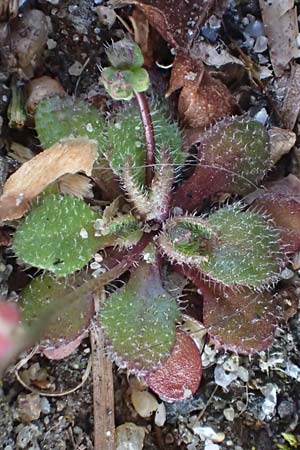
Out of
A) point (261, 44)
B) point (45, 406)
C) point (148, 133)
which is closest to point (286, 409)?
point (45, 406)

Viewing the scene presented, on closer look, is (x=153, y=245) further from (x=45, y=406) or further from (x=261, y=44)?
(x=261, y=44)

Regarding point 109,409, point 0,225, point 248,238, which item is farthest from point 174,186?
point 109,409

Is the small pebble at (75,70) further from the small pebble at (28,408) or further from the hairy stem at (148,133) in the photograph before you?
the small pebble at (28,408)

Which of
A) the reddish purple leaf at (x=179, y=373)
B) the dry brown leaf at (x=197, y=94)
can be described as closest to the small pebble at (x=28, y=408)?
the reddish purple leaf at (x=179, y=373)

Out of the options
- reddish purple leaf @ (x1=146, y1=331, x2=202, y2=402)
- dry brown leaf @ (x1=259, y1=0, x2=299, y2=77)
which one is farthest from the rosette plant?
dry brown leaf @ (x1=259, y1=0, x2=299, y2=77)

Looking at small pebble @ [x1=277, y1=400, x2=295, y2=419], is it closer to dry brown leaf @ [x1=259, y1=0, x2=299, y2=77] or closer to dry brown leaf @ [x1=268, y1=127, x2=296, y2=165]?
dry brown leaf @ [x1=268, y1=127, x2=296, y2=165]

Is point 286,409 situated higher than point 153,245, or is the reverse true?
point 153,245
